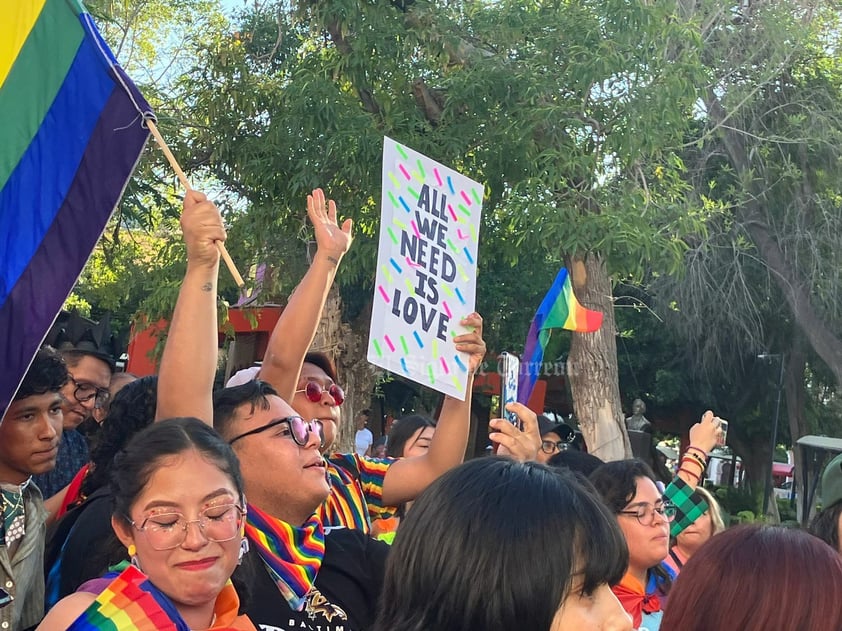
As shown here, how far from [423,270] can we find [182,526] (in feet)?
5.61

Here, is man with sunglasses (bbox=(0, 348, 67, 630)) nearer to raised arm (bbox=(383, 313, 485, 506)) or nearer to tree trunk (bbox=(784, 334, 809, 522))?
raised arm (bbox=(383, 313, 485, 506))


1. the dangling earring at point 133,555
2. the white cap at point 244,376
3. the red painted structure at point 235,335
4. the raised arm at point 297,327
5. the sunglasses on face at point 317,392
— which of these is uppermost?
the red painted structure at point 235,335

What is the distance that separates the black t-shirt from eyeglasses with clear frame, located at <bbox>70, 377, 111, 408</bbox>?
1614 mm

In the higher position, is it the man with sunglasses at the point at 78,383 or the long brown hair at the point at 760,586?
the man with sunglasses at the point at 78,383

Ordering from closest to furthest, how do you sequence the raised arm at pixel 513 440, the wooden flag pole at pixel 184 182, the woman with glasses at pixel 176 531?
the woman with glasses at pixel 176 531 → the wooden flag pole at pixel 184 182 → the raised arm at pixel 513 440

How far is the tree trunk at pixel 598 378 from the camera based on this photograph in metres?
10.0

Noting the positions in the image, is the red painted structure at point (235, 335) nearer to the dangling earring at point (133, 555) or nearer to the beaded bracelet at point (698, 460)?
the beaded bracelet at point (698, 460)

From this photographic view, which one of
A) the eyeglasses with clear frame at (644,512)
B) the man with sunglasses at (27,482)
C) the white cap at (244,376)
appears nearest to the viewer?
the man with sunglasses at (27,482)

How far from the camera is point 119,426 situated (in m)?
3.07

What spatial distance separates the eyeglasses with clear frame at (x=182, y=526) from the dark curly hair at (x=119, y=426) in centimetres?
69

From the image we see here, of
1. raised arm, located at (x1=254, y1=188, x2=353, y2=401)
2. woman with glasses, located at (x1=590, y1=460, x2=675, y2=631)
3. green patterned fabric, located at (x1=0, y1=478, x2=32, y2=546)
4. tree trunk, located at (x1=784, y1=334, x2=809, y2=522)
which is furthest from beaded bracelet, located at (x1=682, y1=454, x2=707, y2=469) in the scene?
tree trunk, located at (x1=784, y1=334, x2=809, y2=522)

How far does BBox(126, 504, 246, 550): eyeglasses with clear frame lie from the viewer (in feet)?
7.55

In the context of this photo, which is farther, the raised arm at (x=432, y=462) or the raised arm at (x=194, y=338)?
the raised arm at (x=432, y=462)

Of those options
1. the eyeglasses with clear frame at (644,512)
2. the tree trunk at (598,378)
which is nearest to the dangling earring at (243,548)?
the eyeglasses with clear frame at (644,512)
